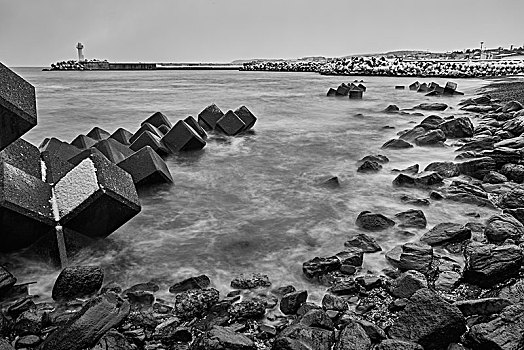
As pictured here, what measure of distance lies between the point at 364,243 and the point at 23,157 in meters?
2.83

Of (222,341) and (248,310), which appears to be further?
(248,310)

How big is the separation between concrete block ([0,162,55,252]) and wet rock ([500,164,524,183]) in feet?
14.3

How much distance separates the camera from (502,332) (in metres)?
1.89

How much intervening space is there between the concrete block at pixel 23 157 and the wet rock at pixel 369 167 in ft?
11.6

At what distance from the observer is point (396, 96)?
16.0 m

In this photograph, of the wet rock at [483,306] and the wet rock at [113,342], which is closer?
the wet rock at [113,342]

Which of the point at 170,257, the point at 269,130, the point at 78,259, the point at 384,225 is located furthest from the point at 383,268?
the point at 269,130

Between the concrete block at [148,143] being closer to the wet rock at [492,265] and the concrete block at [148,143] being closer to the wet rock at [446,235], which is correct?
the wet rock at [446,235]

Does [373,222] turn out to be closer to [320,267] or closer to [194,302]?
[320,267]

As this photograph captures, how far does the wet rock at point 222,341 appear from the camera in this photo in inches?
76.5

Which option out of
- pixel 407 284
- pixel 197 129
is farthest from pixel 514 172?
pixel 197 129

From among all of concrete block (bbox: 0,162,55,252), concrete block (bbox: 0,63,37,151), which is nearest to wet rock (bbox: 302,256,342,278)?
concrete block (bbox: 0,162,55,252)

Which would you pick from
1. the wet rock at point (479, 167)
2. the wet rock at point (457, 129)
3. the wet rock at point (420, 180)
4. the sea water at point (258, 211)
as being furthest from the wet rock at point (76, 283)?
the wet rock at point (457, 129)

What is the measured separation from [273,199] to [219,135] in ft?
12.8
